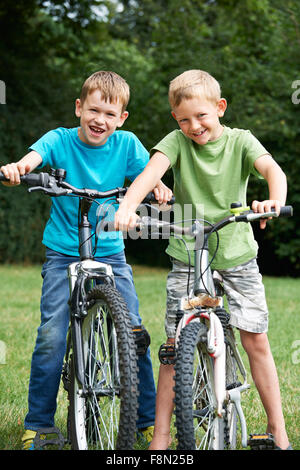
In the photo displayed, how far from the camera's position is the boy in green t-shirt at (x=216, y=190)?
8.82ft

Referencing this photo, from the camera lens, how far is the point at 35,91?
13664mm

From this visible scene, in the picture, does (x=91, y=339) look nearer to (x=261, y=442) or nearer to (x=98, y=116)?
(x=261, y=442)

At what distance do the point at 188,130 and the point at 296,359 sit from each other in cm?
294

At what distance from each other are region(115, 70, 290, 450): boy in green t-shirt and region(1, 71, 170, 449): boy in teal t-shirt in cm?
30

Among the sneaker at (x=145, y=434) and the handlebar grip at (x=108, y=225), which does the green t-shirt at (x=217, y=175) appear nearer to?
the handlebar grip at (x=108, y=225)

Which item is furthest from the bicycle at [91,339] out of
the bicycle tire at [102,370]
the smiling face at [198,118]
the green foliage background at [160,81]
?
the green foliage background at [160,81]

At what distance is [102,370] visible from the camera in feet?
8.21

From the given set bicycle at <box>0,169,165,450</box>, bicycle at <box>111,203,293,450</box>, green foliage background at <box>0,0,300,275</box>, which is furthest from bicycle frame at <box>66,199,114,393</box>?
green foliage background at <box>0,0,300,275</box>

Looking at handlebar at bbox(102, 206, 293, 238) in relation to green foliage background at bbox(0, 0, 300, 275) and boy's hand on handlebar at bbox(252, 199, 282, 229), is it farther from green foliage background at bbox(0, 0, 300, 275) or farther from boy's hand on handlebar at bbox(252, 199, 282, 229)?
green foliage background at bbox(0, 0, 300, 275)

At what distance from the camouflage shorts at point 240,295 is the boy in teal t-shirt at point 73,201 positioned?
0.89 feet

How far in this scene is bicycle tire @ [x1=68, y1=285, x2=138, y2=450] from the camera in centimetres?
230

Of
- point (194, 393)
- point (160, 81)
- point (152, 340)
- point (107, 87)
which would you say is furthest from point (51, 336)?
point (160, 81)
